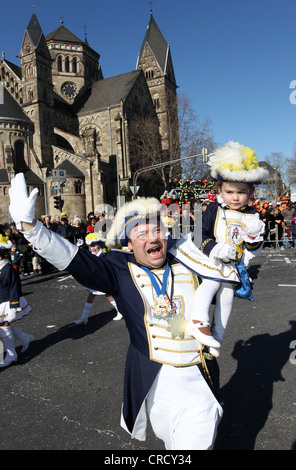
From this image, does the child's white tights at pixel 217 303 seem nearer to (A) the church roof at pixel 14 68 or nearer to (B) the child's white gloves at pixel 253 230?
(B) the child's white gloves at pixel 253 230

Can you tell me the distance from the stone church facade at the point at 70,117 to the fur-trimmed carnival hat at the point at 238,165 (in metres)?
35.3

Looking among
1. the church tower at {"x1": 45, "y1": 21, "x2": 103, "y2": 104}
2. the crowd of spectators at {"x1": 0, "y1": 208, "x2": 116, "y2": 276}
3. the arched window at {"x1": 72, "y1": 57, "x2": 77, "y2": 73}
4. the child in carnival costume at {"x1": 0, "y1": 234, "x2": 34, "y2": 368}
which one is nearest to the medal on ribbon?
the child in carnival costume at {"x1": 0, "y1": 234, "x2": 34, "y2": 368}

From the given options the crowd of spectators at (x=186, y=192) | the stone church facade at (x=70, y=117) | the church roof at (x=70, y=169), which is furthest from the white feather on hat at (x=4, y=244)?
the church roof at (x=70, y=169)

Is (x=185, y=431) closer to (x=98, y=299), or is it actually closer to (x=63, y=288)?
(x=98, y=299)

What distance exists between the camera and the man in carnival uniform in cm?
186

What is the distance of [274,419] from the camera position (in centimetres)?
302

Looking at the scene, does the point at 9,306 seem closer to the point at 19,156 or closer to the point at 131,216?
the point at 131,216

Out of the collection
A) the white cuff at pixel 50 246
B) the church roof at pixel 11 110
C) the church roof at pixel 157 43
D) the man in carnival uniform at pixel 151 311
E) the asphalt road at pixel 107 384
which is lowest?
the asphalt road at pixel 107 384

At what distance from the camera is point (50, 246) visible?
1.87 metres

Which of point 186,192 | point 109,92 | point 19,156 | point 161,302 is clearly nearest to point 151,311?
point 161,302

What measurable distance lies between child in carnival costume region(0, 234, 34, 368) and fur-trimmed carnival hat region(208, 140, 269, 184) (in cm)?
361

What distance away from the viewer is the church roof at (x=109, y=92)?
48438 mm

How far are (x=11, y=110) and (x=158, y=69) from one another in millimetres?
28183
